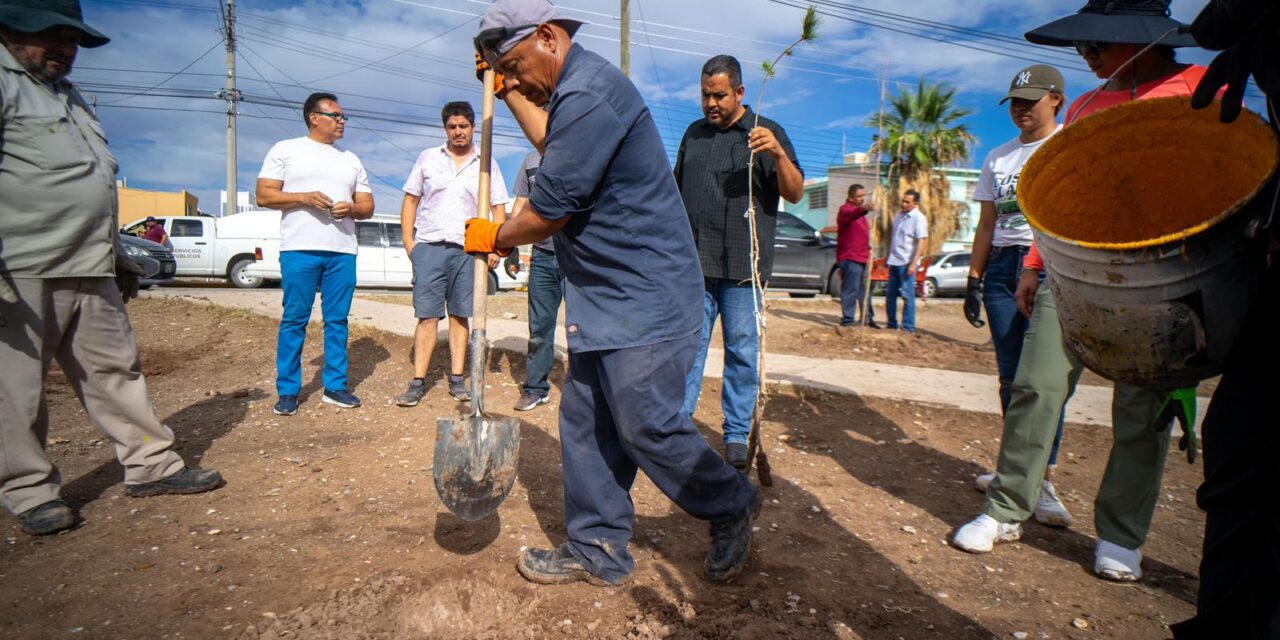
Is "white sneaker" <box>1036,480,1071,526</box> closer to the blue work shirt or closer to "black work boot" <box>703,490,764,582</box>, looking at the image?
"black work boot" <box>703,490,764,582</box>

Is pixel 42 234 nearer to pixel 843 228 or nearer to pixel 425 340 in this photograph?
pixel 425 340

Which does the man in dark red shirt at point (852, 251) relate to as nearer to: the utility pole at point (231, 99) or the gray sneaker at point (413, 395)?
the gray sneaker at point (413, 395)

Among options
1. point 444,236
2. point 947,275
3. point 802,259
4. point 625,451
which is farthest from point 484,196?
point 947,275

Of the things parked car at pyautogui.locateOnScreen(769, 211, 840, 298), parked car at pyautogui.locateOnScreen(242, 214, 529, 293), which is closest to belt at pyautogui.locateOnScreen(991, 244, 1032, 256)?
parked car at pyautogui.locateOnScreen(769, 211, 840, 298)

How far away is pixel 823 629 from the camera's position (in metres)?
2.18

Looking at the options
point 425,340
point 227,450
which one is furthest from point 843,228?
point 227,450

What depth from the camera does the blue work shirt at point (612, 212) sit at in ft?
6.75

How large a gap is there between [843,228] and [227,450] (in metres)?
7.61

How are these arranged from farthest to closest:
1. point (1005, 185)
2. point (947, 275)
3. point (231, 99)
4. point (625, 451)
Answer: point (231, 99) → point (947, 275) → point (1005, 185) → point (625, 451)

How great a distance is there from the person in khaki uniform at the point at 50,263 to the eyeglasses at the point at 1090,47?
3.76 m

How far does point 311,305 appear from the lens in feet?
14.7

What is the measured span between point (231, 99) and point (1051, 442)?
25980mm

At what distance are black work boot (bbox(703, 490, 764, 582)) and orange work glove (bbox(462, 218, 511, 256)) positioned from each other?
122 cm

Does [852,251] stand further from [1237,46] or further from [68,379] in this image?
[68,379]
